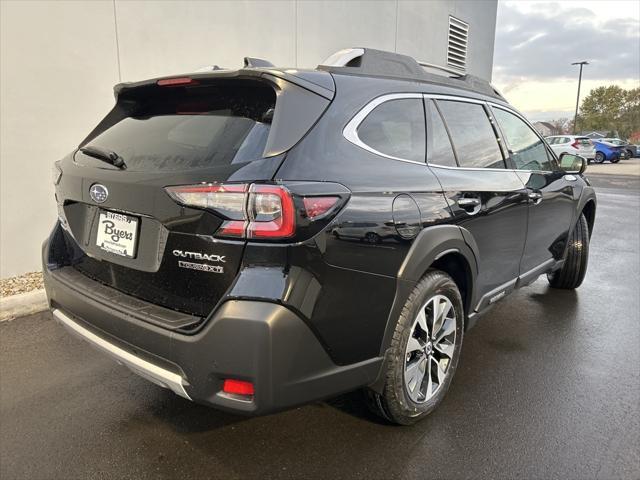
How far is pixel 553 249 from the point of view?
4.14 metres

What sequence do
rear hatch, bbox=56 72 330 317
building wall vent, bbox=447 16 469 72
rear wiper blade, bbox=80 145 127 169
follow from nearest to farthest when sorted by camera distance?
rear hatch, bbox=56 72 330 317
rear wiper blade, bbox=80 145 127 169
building wall vent, bbox=447 16 469 72

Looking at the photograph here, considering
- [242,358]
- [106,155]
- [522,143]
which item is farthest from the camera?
[522,143]

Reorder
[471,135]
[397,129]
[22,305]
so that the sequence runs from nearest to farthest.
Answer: [397,129] → [471,135] → [22,305]

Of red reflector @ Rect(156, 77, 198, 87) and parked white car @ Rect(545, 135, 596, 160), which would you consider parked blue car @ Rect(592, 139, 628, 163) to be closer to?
parked white car @ Rect(545, 135, 596, 160)

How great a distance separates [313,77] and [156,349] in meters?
1.36

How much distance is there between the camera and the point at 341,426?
260 cm

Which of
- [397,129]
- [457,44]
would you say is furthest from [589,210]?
[457,44]

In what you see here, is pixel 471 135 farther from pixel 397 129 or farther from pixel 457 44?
pixel 457 44

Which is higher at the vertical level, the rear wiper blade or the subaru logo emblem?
the rear wiper blade

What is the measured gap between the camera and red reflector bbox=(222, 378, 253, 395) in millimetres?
1851

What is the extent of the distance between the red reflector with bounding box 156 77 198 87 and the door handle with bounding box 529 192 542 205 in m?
2.47

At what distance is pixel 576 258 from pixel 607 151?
28841mm

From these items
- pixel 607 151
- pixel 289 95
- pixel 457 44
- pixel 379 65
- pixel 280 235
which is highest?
pixel 457 44

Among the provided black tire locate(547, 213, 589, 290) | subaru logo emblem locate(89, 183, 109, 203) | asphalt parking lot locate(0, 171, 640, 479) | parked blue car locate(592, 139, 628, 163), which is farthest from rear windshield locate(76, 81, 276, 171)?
parked blue car locate(592, 139, 628, 163)
